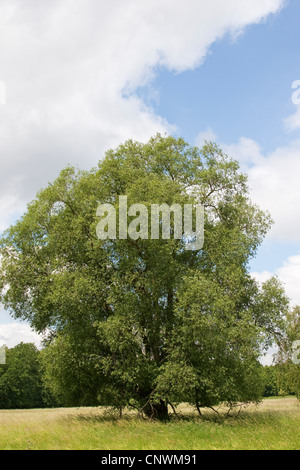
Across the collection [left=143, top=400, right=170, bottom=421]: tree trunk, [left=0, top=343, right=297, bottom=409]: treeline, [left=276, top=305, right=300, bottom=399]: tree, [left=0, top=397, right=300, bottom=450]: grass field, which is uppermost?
[left=276, top=305, right=300, bottom=399]: tree

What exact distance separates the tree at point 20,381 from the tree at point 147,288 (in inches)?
2345

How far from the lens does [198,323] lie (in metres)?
20.5

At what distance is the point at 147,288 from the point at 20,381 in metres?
72.0

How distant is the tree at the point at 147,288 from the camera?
21.5 meters

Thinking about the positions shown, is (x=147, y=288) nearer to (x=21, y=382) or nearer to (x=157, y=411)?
(x=157, y=411)

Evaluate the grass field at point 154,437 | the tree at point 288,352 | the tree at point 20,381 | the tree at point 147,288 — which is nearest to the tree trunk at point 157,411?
the tree at point 147,288

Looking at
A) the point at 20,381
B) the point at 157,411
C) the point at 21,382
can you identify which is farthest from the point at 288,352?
the point at 21,382

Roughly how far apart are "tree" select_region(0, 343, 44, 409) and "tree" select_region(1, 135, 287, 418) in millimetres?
59557

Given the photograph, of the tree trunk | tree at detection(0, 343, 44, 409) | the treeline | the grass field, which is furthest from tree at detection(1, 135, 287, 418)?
tree at detection(0, 343, 44, 409)

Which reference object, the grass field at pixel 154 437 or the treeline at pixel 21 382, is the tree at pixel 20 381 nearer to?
the treeline at pixel 21 382

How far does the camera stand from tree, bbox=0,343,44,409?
8212cm

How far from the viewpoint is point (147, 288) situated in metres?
23.7

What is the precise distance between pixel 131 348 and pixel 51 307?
Result: 6338 millimetres

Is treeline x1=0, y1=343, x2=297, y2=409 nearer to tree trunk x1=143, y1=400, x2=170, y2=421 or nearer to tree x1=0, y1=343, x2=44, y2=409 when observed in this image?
tree x1=0, y1=343, x2=44, y2=409
